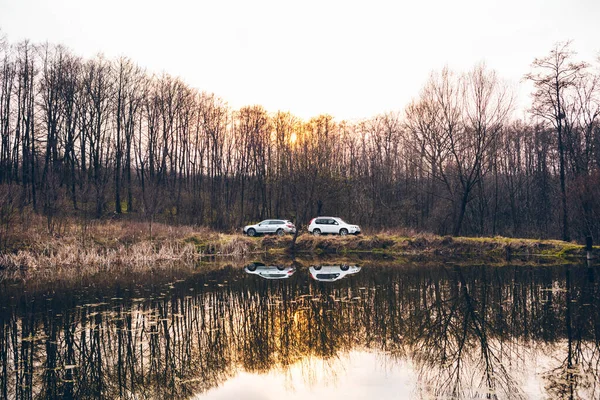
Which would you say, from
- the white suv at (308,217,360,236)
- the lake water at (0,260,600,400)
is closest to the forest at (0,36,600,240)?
the white suv at (308,217,360,236)

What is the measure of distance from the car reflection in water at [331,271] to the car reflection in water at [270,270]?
3.75 ft

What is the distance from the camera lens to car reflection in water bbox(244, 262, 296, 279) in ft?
69.5

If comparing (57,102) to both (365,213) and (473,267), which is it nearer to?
(365,213)

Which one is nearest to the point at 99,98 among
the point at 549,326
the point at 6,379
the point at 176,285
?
the point at 176,285

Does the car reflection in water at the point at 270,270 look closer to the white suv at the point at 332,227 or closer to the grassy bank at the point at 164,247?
the grassy bank at the point at 164,247

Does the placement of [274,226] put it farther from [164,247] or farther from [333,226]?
[164,247]

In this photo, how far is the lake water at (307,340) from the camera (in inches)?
314

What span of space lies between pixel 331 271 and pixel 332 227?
44.2 ft

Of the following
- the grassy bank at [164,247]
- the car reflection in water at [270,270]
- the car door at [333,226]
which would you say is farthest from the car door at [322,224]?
the car reflection in water at [270,270]

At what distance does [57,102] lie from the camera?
142 ft

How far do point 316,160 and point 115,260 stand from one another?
589 inches

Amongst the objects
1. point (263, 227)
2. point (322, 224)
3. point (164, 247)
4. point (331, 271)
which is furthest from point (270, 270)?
point (322, 224)

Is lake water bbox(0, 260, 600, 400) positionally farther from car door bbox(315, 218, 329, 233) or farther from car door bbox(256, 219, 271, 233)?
car door bbox(256, 219, 271, 233)

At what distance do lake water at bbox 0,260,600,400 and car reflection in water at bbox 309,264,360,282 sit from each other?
1972 mm
